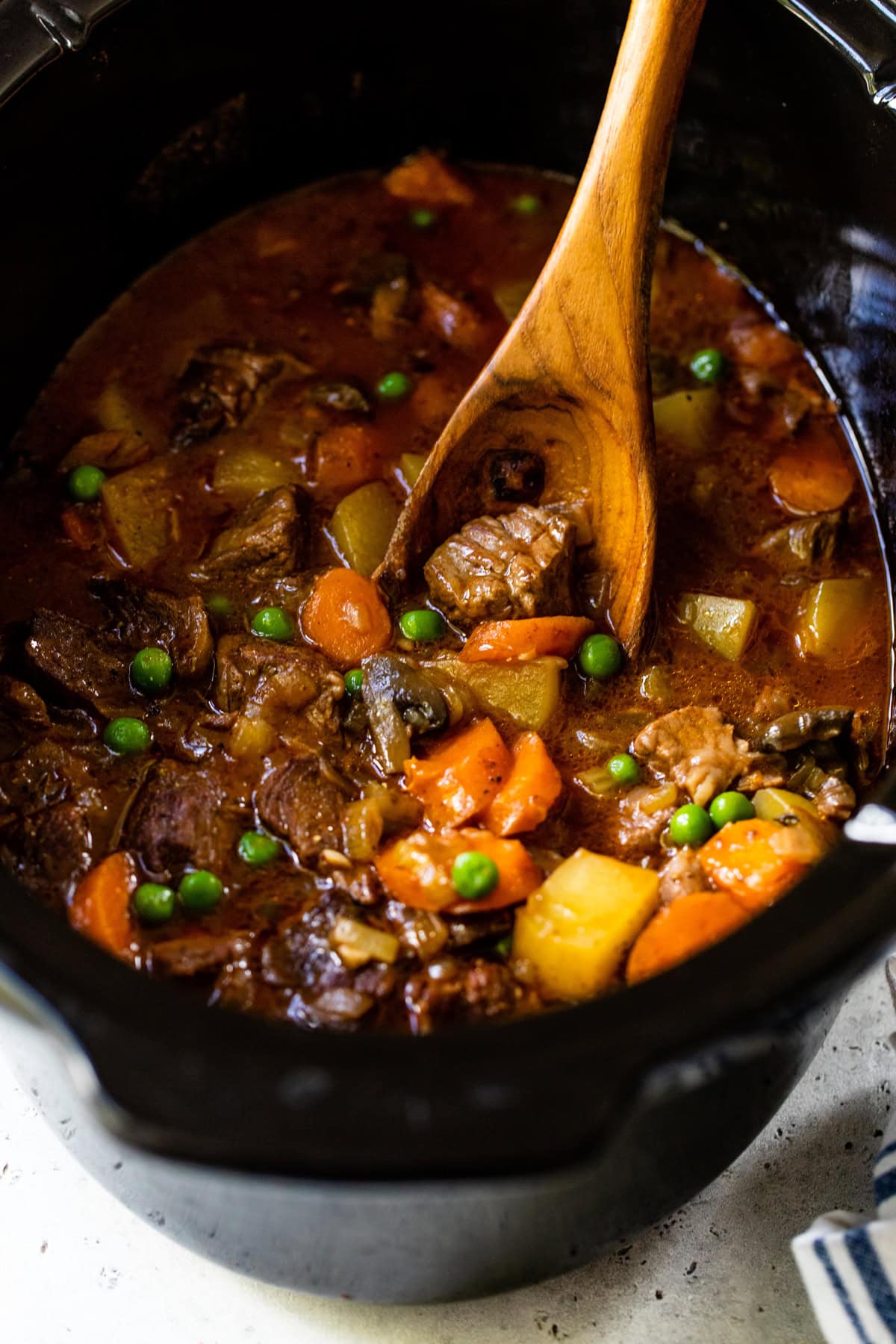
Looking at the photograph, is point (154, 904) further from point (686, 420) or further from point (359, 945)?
point (686, 420)

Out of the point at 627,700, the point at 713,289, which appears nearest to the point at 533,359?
the point at 627,700

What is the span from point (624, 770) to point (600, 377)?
3.17ft

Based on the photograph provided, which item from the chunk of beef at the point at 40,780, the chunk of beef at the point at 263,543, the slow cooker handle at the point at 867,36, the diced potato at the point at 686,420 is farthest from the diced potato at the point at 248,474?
the slow cooker handle at the point at 867,36

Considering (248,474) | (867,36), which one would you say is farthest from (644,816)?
(867,36)

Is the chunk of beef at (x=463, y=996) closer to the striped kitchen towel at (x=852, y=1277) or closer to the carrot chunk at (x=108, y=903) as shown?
the carrot chunk at (x=108, y=903)

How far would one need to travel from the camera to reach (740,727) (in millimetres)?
3361

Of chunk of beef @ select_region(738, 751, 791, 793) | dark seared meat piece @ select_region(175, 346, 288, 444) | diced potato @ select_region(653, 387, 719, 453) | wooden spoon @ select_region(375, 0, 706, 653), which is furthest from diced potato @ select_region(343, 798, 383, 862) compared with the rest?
diced potato @ select_region(653, 387, 719, 453)

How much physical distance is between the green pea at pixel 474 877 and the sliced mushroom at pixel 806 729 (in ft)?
2.73

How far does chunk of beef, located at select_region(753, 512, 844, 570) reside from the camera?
3674 millimetres

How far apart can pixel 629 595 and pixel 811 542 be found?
0.58m

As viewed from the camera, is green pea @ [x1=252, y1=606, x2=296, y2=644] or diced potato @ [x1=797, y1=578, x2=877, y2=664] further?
diced potato @ [x1=797, y1=578, x2=877, y2=664]

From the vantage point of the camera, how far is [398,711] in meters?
3.20

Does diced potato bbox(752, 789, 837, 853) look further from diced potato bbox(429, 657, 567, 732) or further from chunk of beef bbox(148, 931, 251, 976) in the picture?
chunk of beef bbox(148, 931, 251, 976)

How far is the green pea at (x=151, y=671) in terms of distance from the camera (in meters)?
3.29
